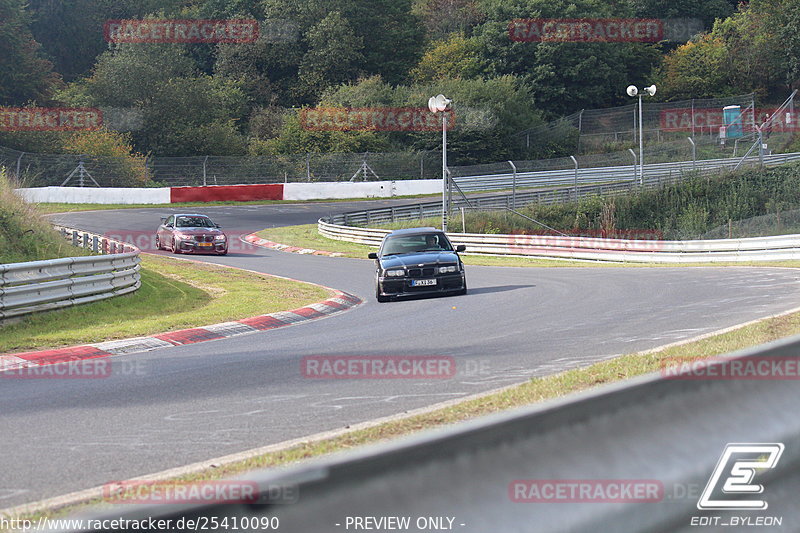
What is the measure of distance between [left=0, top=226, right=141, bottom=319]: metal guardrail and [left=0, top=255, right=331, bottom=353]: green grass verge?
18 cm

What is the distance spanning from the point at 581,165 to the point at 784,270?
1373 inches

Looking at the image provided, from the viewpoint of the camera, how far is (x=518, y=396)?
747 cm

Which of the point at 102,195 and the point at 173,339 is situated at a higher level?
the point at 102,195

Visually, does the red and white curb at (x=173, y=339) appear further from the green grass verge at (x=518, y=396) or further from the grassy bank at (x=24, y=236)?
the green grass verge at (x=518, y=396)

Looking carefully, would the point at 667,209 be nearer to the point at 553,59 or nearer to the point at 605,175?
the point at 605,175

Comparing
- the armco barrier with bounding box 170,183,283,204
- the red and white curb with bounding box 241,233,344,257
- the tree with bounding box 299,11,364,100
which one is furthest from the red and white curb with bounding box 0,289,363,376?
the tree with bounding box 299,11,364,100

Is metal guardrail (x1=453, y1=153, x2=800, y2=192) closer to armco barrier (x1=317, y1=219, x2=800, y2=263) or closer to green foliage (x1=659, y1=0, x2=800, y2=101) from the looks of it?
armco barrier (x1=317, y1=219, x2=800, y2=263)

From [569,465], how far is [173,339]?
10850 millimetres

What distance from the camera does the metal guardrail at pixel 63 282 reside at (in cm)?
1408

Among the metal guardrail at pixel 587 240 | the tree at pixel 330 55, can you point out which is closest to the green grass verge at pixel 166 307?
the metal guardrail at pixel 587 240

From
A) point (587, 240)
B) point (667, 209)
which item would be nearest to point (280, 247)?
point (587, 240)

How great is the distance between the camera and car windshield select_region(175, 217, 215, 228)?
32.0 m

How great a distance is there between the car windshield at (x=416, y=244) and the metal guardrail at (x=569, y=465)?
15024mm

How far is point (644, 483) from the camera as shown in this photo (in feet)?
10.7
